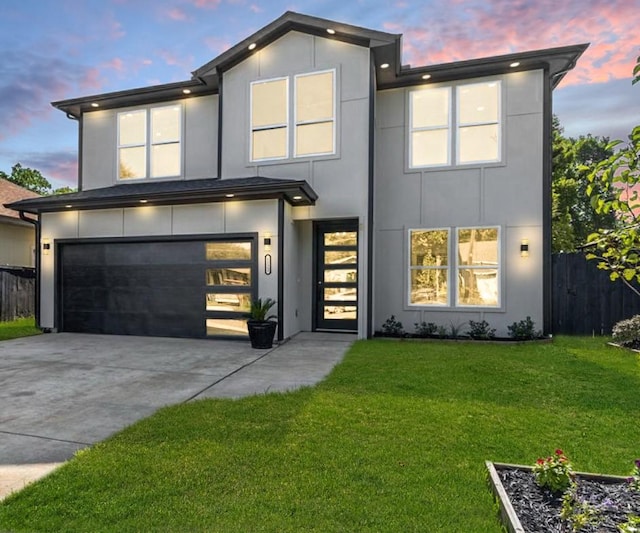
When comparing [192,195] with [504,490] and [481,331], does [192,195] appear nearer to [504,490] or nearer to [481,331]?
[481,331]

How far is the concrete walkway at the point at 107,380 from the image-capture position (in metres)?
2.99

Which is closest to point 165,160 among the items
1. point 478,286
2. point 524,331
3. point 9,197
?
point 478,286

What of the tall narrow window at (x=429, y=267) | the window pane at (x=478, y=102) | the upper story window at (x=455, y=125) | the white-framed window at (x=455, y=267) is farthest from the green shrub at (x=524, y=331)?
the window pane at (x=478, y=102)

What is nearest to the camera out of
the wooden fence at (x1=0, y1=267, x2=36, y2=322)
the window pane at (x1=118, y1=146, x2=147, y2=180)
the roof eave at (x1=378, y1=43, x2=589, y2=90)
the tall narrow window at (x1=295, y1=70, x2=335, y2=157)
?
the roof eave at (x1=378, y1=43, x2=589, y2=90)

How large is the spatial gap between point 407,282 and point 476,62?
468 centimetres

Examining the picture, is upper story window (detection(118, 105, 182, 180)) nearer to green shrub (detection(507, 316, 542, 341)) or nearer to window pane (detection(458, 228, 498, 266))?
window pane (detection(458, 228, 498, 266))

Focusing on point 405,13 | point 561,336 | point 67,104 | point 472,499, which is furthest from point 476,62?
point 67,104

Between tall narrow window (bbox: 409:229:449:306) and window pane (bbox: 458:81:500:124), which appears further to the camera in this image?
tall narrow window (bbox: 409:229:449:306)

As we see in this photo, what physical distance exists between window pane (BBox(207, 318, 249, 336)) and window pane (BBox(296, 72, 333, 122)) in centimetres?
449

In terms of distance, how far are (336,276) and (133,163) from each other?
6.03m

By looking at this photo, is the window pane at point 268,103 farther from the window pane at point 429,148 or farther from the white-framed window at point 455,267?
the white-framed window at point 455,267

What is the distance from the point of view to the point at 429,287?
8172 mm

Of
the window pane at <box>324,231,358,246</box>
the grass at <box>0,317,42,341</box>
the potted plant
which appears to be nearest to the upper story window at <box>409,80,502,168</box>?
the window pane at <box>324,231,358,246</box>

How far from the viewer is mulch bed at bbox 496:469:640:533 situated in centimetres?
183
